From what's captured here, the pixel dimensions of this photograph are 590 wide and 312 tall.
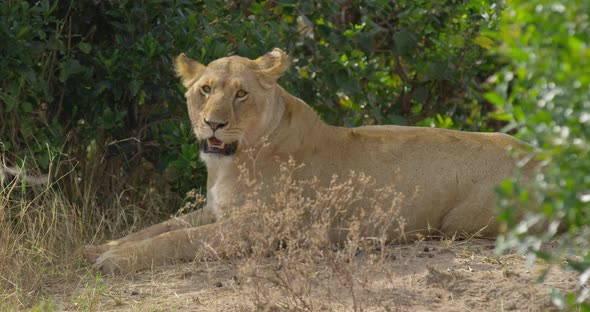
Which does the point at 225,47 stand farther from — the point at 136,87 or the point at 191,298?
the point at 191,298

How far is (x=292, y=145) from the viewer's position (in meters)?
5.62

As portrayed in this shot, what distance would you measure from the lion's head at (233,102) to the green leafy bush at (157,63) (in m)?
0.79

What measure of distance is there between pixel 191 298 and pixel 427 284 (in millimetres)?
1087

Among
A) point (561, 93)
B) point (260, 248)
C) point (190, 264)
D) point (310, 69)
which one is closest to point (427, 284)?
point (260, 248)

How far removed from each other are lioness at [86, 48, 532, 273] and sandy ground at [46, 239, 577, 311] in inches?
12.4

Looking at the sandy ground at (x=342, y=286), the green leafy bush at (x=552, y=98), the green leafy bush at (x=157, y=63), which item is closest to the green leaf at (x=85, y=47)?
the green leafy bush at (x=157, y=63)

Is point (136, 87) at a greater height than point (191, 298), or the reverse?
point (136, 87)

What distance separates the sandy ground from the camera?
406 cm

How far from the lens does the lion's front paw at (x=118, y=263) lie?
5.19 m

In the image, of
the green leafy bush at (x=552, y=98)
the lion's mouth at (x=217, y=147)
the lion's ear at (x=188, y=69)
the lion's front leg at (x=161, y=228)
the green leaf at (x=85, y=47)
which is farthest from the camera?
the green leaf at (x=85, y=47)

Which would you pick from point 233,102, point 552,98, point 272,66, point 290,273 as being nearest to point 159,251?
point 233,102

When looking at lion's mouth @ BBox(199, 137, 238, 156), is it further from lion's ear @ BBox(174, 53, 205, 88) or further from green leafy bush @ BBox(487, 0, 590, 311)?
green leafy bush @ BBox(487, 0, 590, 311)

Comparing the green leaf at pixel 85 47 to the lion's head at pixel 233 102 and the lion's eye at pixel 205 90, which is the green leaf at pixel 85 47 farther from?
the lion's eye at pixel 205 90

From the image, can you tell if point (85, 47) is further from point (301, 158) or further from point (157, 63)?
point (301, 158)
